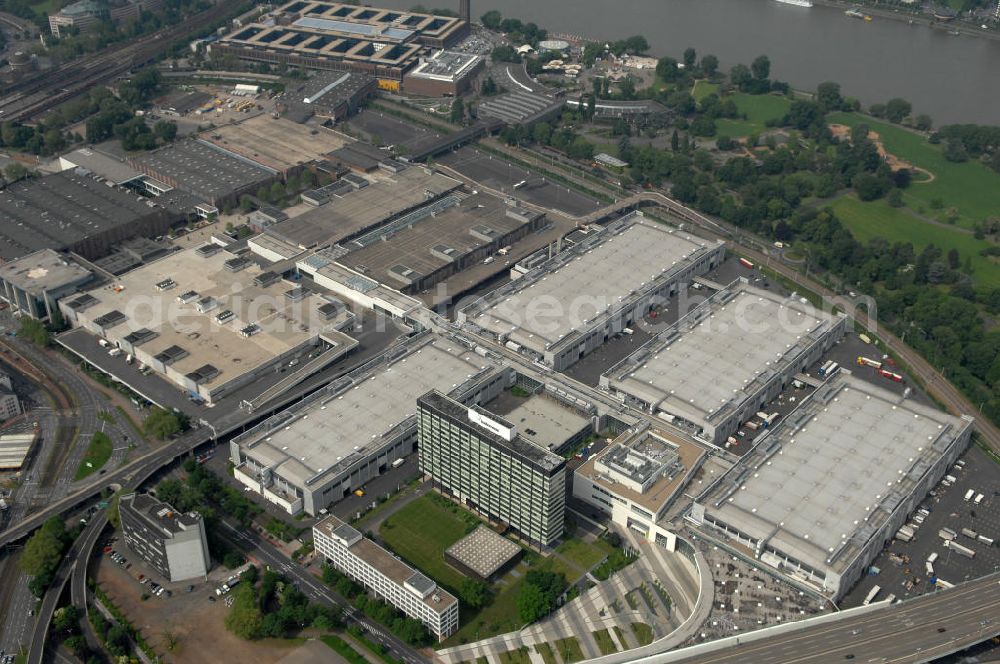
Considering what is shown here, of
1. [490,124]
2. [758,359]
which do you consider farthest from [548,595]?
[490,124]

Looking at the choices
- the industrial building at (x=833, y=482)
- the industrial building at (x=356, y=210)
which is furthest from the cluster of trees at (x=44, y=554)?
the industrial building at (x=833, y=482)

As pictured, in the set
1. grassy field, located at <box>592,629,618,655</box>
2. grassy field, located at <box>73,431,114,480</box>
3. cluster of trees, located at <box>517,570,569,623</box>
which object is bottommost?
grassy field, located at <box>73,431,114,480</box>

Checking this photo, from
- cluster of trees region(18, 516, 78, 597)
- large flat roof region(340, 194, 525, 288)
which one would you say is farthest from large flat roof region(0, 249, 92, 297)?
cluster of trees region(18, 516, 78, 597)

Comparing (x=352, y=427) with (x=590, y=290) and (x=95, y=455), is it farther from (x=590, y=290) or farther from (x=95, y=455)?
(x=590, y=290)

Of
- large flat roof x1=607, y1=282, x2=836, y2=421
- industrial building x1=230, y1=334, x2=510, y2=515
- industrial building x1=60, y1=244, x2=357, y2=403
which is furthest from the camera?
industrial building x1=60, y1=244, x2=357, y2=403

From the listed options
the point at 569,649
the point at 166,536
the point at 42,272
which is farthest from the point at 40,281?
the point at 569,649

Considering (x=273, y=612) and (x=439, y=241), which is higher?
(x=439, y=241)

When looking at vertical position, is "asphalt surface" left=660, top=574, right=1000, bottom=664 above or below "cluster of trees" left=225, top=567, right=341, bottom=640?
above

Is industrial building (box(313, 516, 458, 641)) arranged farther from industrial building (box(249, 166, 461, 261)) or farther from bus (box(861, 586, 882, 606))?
industrial building (box(249, 166, 461, 261))
